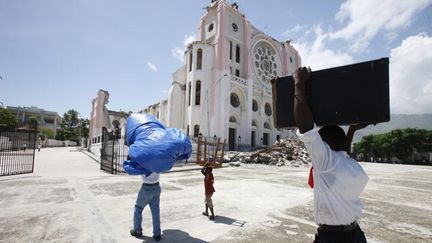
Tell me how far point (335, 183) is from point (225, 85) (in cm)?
3249

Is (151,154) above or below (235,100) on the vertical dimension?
below

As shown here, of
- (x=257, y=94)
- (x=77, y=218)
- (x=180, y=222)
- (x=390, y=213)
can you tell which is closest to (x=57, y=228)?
(x=77, y=218)

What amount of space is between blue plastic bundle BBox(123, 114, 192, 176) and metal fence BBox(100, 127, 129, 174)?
11.0 m

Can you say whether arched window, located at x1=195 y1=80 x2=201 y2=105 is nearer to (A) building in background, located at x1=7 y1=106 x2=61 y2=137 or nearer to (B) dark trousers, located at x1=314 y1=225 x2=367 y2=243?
(B) dark trousers, located at x1=314 y1=225 x2=367 y2=243

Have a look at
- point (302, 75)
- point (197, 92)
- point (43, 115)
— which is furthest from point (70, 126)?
point (302, 75)

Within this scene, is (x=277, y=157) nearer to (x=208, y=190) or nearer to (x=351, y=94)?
(x=208, y=190)

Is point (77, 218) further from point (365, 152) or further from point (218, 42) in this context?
point (365, 152)

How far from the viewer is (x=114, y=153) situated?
49.7 feet

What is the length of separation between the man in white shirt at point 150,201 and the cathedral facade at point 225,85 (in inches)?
1061

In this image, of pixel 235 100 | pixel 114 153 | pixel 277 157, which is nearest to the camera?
pixel 114 153

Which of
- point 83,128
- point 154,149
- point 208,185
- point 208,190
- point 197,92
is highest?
point 197,92

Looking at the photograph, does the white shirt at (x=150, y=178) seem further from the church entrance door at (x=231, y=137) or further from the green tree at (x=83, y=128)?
the green tree at (x=83, y=128)

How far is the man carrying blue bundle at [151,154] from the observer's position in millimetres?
3827

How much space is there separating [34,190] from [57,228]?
196 inches
